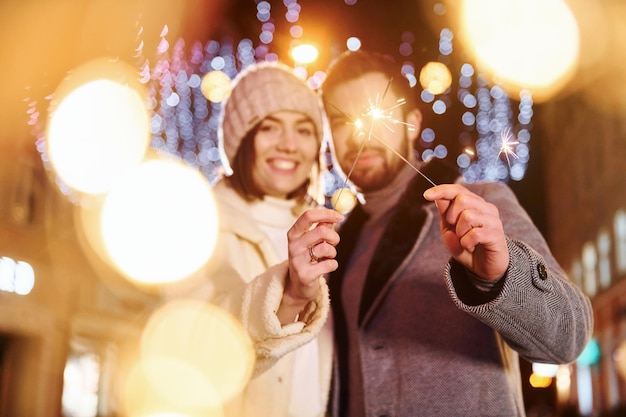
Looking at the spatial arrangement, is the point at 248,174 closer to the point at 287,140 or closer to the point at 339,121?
the point at 287,140

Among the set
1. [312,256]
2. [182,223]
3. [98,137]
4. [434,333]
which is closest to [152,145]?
[98,137]

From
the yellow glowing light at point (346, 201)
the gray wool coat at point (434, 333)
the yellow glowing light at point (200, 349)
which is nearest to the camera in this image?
the gray wool coat at point (434, 333)

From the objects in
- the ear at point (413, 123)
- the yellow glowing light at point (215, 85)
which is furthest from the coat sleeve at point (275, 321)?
the yellow glowing light at point (215, 85)

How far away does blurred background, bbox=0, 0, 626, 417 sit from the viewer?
2.51 metres

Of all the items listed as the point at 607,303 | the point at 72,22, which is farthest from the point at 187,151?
the point at 607,303

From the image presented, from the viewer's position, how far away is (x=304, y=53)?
2656 mm

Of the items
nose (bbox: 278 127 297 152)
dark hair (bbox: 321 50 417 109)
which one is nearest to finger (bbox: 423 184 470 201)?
dark hair (bbox: 321 50 417 109)

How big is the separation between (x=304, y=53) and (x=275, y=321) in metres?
1.15

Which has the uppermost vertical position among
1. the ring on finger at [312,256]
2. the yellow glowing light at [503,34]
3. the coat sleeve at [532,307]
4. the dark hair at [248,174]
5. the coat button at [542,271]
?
the yellow glowing light at [503,34]

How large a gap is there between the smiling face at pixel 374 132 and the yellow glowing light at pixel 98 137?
3536 millimetres

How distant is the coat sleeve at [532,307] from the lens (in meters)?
1.84

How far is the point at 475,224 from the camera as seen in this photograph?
5.59 ft

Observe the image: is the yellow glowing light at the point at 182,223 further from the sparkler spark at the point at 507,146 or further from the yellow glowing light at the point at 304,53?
the sparkler spark at the point at 507,146

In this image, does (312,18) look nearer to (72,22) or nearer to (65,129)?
(72,22)
